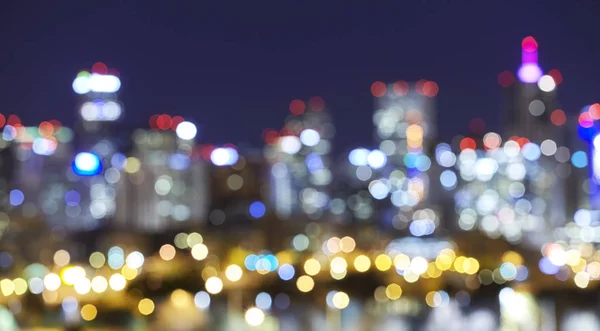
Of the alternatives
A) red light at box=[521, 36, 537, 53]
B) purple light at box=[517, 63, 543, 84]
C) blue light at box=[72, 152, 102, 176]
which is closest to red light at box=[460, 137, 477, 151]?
purple light at box=[517, 63, 543, 84]

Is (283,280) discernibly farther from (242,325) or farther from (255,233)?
(255,233)

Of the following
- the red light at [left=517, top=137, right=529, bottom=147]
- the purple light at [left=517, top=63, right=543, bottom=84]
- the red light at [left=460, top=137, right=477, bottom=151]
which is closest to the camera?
the purple light at [left=517, top=63, right=543, bottom=84]

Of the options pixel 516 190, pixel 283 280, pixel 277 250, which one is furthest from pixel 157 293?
pixel 516 190

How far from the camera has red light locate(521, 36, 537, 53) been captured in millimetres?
9023

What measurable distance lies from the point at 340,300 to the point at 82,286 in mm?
3964

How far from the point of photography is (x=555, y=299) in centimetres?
1972

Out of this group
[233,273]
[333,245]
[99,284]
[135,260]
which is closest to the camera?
[99,284]

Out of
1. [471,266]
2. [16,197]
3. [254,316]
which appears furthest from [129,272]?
[16,197]

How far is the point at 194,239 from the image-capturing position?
2984 cm

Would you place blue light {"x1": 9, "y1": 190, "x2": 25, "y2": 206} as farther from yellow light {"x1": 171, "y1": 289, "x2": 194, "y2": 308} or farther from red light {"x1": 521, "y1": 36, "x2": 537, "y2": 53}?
red light {"x1": 521, "y1": 36, "x2": 537, "y2": 53}

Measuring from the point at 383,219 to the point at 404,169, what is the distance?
17.8 ft

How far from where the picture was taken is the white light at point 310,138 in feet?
168

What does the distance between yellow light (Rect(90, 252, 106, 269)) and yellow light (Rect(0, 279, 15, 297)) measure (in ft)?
21.7

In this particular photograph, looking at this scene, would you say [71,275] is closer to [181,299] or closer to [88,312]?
[181,299]
